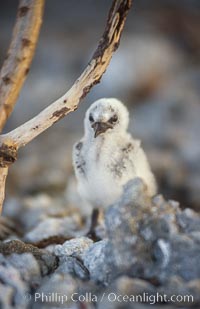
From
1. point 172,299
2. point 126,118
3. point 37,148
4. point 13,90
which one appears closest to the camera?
point 172,299

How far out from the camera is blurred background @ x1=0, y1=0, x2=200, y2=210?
9.53ft

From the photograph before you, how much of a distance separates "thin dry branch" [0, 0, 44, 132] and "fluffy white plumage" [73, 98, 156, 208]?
1.17ft

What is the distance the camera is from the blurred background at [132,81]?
2.91 metres

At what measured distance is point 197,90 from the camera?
366 cm

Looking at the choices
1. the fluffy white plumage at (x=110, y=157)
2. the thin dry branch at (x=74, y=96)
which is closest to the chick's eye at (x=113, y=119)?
the fluffy white plumage at (x=110, y=157)

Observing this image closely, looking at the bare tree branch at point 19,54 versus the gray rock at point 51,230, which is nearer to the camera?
the bare tree branch at point 19,54

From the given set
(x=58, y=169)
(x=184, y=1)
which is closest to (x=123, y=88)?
(x=184, y=1)

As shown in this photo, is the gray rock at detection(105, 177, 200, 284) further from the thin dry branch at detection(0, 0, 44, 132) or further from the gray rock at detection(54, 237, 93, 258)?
the thin dry branch at detection(0, 0, 44, 132)

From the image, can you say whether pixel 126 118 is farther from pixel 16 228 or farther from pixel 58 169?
A: pixel 58 169

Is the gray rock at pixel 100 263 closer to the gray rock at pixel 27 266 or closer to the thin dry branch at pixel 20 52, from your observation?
the gray rock at pixel 27 266

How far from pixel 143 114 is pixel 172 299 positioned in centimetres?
255

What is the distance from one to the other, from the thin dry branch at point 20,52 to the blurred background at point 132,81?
1356 millimetres

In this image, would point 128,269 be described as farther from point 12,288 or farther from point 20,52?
point 20,52

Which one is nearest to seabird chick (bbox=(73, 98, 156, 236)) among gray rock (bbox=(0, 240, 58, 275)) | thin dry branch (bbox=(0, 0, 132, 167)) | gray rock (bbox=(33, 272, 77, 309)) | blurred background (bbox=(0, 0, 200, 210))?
thin dry branch (bbox=(0, 0, 132, 167))
